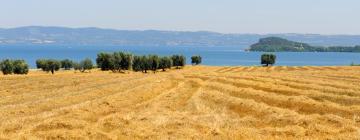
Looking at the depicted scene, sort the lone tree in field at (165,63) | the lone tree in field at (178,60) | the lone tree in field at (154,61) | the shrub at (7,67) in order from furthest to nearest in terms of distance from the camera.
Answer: the lone tree in field at (178,60) → the shrub at (7,67) → the lone tree in field at (165,63) → the lone tree in field at (154,61)

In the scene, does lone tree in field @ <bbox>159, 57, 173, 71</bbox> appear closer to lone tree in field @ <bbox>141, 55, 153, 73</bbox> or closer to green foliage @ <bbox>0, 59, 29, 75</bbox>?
lone tree in field @ <bbox>141, 55, 153, 73</bbox>

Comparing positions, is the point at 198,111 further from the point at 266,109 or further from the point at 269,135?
the point at 269,135

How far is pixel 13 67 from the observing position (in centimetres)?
16362

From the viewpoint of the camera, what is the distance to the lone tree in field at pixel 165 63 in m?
163

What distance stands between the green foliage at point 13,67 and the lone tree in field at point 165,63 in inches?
1469

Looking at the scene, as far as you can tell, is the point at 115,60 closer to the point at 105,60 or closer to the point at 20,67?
the point at 105,60

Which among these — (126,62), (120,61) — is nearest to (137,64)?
(126,62)

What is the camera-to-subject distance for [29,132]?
2180 centimetres

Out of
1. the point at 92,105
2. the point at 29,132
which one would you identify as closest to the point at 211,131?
the point at 29,132

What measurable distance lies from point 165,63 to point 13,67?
42.6 meters

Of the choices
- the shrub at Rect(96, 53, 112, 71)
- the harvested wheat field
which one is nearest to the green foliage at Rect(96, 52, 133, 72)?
the shrub at Rect(96, 53, 112, 71)

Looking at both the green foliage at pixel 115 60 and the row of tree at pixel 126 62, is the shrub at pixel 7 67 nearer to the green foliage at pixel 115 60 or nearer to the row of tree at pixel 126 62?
the row of tree at pixel 126 62

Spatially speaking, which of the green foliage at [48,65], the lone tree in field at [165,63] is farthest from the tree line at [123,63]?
the green foliage at [48,65]

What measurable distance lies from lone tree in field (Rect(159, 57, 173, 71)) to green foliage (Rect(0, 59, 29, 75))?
37.3m
